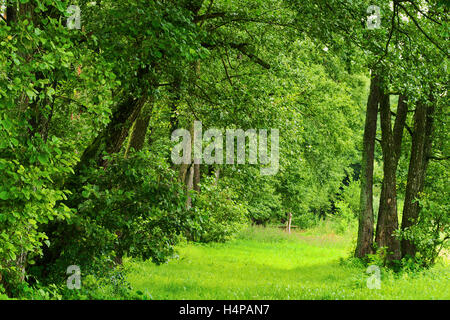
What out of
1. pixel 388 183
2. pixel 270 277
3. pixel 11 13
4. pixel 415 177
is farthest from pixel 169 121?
pixel 11 13

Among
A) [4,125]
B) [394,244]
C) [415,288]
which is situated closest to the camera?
[4,125]

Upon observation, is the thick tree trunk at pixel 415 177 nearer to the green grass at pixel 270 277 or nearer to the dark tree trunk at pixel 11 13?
the green grass at pixel 270 277

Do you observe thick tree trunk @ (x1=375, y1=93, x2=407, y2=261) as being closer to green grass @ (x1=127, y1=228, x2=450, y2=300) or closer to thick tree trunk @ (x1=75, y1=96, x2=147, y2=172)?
green grass @ (x1=127, y1=228, x2=450, y2=300)

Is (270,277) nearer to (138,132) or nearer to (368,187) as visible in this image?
(368,187)

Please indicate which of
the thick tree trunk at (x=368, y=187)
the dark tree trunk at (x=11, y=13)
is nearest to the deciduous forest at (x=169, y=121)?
the dark tree trunk at (x=11, y=13)

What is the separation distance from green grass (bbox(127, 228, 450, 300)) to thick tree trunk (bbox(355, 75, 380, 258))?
783 millimetres

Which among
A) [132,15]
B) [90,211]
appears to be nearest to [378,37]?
[132,15]

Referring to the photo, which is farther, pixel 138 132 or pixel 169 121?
pixel 169 121

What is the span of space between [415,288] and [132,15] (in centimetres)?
798

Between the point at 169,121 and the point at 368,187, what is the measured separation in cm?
760

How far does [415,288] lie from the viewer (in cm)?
1138

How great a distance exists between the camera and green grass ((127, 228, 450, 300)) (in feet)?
36.9

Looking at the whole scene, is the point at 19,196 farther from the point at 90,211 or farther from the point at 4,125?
the point at 90,211

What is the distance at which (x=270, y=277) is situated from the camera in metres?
17.0
